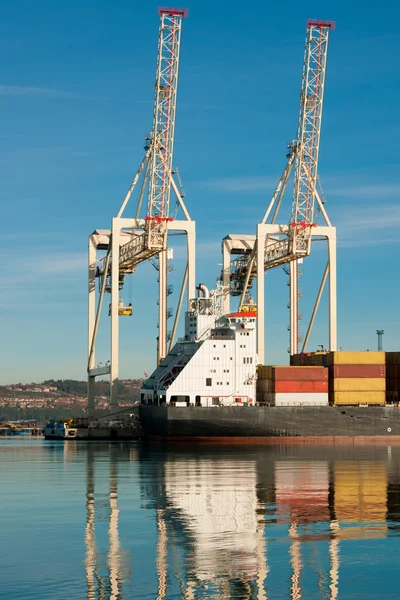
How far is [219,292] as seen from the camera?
279 ft

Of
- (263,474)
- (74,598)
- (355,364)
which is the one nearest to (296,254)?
(355,364)

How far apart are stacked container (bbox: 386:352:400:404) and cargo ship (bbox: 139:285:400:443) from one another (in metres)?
1.89

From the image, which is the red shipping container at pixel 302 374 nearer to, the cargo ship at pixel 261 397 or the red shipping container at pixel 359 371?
the cargo ship at pixel 261 397

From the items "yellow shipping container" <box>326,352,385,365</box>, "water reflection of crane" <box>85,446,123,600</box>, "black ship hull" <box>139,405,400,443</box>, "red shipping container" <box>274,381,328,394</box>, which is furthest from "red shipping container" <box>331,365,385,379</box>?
"water reflection of crane" <box>85,446,123,600</box>

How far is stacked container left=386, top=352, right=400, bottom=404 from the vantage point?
270ft

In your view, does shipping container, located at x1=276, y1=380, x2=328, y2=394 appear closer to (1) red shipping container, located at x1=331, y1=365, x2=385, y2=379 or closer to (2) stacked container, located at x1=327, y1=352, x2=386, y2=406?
(2) stacked container, located at x1=327, y1=352, x2=386, y2=406

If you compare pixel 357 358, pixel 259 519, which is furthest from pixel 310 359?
pixel 259 519

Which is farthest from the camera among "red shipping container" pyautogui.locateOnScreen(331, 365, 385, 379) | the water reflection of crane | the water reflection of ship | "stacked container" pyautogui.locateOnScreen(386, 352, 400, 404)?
"stacked container" pyautogui.locateOnScreen(386, 352, 400, 404)

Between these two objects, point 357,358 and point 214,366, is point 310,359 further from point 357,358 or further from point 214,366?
point 214,366

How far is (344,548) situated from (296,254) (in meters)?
61.3

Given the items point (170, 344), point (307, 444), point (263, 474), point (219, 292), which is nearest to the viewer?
point (263, 474)

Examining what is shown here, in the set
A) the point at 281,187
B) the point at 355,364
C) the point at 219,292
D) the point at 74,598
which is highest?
the point at 281,187

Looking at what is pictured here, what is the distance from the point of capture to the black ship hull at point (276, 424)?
7606 cm

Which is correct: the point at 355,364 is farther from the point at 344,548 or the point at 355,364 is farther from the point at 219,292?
the point at 344,548
